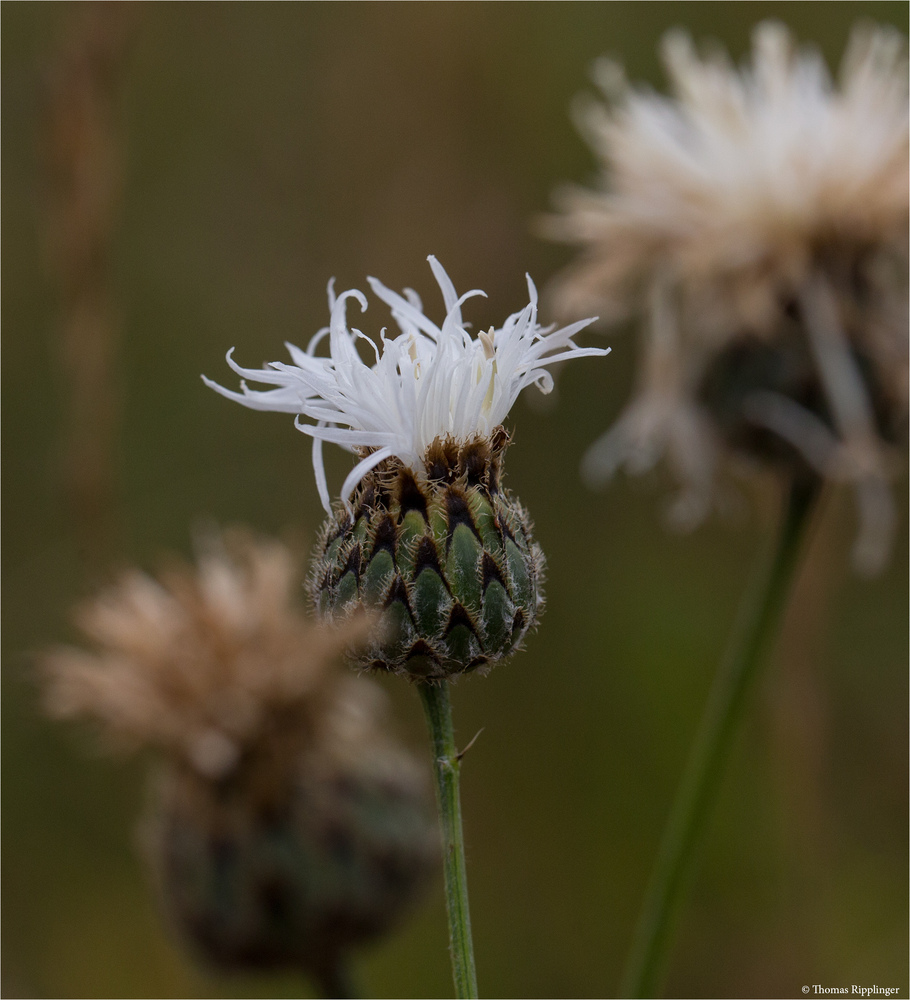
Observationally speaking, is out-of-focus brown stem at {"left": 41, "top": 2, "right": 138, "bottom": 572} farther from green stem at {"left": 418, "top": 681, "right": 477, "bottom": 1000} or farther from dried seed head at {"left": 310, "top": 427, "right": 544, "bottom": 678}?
green stem at {"left": 418, "top": 681, "right": 477, "bottom": 1000}

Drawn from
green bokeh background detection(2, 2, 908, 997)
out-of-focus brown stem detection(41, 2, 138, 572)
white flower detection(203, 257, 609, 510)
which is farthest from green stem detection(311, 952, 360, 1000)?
white flower detection(203, 257, 609, 510)

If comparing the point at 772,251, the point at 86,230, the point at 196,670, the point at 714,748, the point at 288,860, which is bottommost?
the point at 288,860

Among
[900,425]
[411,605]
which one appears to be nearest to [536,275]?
[900,425]

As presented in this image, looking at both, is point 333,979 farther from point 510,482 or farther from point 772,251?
point 510,482

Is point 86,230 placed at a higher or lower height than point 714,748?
higher

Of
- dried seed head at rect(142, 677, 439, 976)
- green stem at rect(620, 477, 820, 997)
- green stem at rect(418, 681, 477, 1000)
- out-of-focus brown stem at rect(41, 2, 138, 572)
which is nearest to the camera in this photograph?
green stem at rect(418, 681, 477, 1000)

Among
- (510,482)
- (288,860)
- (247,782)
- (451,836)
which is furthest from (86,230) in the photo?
(510,482)
